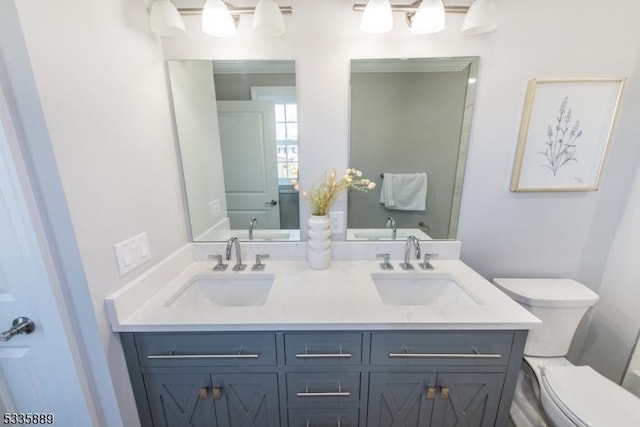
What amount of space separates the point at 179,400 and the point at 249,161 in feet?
3.70

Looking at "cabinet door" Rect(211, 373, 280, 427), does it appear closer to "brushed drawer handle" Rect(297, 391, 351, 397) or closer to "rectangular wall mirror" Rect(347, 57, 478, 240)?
"brushed drawer handle" Rect(297, 391, 351, 397)

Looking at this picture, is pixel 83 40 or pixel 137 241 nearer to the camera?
pixel 83 40

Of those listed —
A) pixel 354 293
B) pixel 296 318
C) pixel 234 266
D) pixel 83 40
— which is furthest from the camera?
pixel 234 266

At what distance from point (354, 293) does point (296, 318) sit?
0.98 feet

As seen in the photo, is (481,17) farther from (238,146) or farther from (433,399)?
(433,399)

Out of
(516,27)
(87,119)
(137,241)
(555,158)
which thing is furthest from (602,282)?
(87,119)

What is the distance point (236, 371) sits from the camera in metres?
0.94

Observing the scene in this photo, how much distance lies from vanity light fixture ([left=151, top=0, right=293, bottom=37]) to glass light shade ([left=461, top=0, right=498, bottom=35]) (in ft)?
2.70

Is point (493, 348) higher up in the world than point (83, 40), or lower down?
lower down

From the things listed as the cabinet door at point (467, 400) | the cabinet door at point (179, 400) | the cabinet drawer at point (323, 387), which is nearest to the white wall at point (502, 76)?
the cabinet door at point (467, 400)

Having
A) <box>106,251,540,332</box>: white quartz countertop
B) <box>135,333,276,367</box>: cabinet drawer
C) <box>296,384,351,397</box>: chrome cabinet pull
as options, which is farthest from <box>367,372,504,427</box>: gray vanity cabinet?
<box>135,333,276,367</box>: cabinet drawer

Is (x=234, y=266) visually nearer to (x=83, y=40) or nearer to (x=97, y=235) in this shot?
(x=97, y=235)

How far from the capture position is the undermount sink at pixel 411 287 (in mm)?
1248

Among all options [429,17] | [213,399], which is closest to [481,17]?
[429,17]
